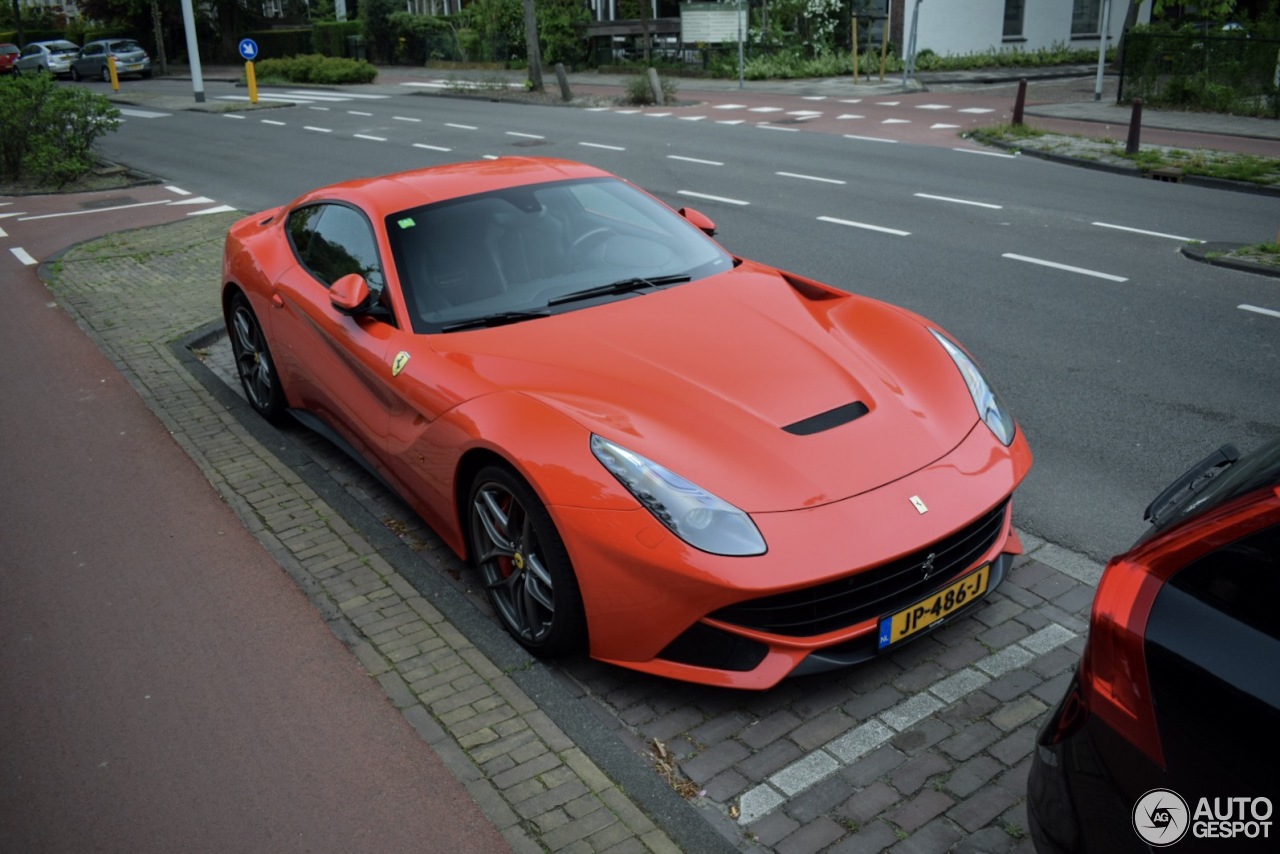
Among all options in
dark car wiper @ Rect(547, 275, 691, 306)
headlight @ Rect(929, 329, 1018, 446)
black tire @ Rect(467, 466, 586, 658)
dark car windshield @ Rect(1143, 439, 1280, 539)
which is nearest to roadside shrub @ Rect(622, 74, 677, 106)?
dark car wiper @ Rect(547, 275, 691, 306)

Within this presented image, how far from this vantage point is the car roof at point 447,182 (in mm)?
5426

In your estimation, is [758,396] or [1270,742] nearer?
[1270,742]

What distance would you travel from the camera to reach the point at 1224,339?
775 centimetres

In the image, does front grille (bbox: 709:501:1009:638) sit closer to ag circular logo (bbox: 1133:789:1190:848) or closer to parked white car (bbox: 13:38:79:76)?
ag circular logo (bbox: 1133:789:1190:848)

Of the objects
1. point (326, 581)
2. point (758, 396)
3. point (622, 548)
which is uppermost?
point (758, 396)

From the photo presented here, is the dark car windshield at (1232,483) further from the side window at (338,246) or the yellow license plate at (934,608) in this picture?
the side window at (338,246)

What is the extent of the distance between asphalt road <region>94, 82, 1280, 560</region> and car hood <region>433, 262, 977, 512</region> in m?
1.23

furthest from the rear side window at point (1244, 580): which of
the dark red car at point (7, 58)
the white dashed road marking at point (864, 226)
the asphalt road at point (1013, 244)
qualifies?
the dark red car at point (7, 58)

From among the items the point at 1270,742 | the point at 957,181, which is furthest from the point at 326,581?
the point at 957,181

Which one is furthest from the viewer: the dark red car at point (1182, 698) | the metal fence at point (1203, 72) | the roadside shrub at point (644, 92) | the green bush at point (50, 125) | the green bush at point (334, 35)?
the green bush at point (334, 35)

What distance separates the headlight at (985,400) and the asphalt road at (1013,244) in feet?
2.93

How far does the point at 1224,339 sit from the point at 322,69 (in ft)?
117

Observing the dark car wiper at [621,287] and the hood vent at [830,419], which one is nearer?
the hood vent at [830,419]

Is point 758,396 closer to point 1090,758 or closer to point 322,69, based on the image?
point 1090,758
